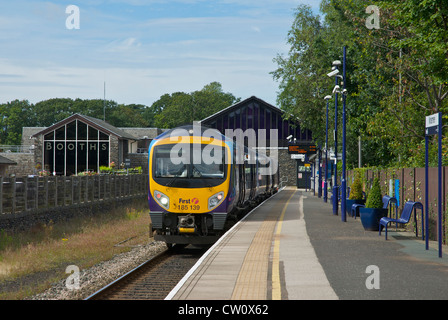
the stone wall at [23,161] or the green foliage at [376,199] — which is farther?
the stone wall at [23,161]

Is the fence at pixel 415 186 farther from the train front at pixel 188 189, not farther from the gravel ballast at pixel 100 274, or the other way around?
the gravel ballast at pixel 100 274

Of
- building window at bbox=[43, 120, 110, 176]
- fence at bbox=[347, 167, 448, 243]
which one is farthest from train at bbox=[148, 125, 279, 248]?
building window at bbox=[43, 120, 110, 176]

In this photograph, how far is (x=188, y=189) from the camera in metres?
15.2

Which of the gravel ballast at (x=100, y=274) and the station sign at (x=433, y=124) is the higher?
the station sign at (x=433, y=124)

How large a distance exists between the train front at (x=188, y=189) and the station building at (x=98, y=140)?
47.3 metres

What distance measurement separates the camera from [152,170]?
51.1 ft

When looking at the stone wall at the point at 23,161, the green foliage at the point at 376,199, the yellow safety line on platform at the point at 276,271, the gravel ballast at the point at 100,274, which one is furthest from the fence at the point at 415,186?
the stone wall at the point at 23,161

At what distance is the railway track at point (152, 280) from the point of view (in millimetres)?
10047

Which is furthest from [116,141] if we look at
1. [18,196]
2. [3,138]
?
[3,138]

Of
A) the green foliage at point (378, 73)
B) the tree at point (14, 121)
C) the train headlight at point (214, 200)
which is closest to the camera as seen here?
the train headlight at point (214, 200)

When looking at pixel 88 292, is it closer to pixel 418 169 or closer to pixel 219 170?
pixel 219 170

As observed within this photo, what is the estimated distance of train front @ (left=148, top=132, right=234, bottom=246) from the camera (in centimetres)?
1512

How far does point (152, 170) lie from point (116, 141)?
5191 cm

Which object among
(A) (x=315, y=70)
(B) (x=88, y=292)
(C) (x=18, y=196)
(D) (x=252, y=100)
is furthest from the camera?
(D) (x=252, y=100)
